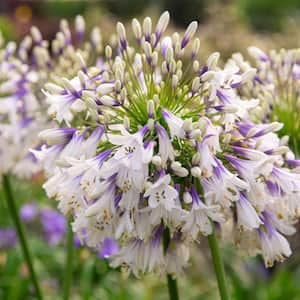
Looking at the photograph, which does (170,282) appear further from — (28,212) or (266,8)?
(266,8)

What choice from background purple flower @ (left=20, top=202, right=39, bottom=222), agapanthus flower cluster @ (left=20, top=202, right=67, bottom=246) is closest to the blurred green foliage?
background purple flower @ (left=20, top=202, right=39, bottom=222)

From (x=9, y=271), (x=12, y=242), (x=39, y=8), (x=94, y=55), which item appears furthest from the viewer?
(x=39, y=8)

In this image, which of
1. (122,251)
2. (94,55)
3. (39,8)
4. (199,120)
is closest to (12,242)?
(94,55)

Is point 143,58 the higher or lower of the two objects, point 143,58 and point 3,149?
the higher

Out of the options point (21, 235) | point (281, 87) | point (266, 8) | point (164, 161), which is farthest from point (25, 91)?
point (266, 8)

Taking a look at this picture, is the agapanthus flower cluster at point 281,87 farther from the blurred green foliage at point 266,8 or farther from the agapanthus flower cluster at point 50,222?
the blurred green foliage at point 266,8

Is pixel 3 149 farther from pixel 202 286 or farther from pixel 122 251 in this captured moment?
pixel 202 286

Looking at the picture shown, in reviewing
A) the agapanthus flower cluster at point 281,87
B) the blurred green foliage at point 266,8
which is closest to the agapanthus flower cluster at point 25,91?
the agapanthus flower cluster at point 281,87
